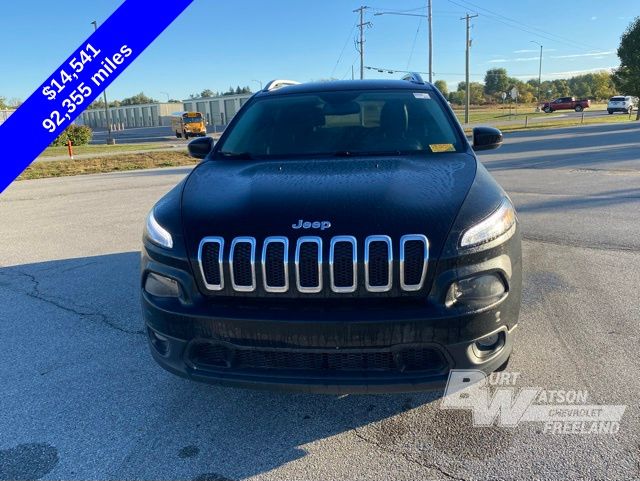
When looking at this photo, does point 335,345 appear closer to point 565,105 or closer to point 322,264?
point 322,264

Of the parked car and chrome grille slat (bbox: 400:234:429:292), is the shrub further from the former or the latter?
the parked car

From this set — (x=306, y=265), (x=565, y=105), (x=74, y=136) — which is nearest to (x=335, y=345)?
(x=306, y=265)

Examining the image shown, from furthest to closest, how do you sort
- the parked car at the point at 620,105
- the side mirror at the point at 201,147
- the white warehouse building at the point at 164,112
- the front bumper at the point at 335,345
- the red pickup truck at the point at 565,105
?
the white warehouse building at the point at 164,112, the red pickup truck at the point at 565,105, the parked car at the point at 620,105, the side mirror at the point at 201,147, the front bumper at the point at 335,345

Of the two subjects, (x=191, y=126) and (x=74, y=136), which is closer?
(x=74, y=136)

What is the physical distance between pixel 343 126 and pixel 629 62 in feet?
151

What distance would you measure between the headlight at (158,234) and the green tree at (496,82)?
117m

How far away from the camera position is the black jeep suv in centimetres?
228

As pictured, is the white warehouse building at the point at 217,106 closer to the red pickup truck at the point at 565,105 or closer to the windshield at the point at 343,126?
the red pickup truck at the point at 565,105

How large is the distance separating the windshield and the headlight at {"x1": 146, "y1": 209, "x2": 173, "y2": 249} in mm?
1125

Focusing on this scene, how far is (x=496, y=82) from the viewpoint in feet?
372

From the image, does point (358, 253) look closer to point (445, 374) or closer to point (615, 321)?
point (445, 374)

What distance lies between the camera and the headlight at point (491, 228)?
236 cm

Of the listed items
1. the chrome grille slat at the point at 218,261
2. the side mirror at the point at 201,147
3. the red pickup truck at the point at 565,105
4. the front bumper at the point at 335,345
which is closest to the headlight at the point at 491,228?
the front bumper at the point at 335,345

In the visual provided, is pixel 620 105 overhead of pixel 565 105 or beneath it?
beneath
